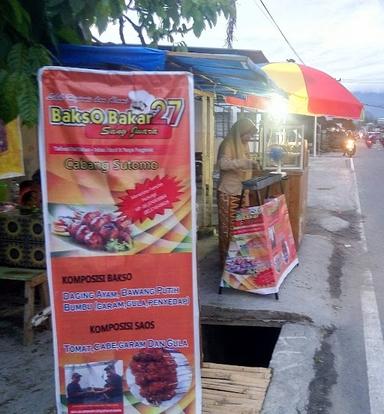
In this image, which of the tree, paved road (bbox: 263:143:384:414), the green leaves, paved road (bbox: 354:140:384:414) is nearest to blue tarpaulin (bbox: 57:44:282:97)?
the tree

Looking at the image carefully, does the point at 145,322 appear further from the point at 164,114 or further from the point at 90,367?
the point at 164,114

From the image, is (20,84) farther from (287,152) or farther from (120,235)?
(287,152)

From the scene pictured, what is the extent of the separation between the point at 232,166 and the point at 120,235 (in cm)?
350

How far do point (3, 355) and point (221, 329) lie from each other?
196cm

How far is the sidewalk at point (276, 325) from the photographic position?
366 centimetres

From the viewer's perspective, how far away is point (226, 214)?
5.97 meters

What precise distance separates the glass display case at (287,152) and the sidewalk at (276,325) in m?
1.20

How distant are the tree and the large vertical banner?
0.12 m

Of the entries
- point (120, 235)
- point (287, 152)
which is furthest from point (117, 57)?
point (287, 152)

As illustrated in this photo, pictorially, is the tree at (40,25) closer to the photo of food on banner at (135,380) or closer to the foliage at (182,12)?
the foliage at (182,12)

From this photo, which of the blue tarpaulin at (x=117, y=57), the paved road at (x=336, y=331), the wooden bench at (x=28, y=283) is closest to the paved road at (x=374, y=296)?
the paved road at (x=336, y=331)

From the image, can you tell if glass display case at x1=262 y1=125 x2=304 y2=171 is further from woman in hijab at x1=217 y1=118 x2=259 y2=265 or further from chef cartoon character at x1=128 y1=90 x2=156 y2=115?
chef cartoon character at x1=128 y1=90 x2=156 y2=115

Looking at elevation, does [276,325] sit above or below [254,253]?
below

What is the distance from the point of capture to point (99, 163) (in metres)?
2.68
